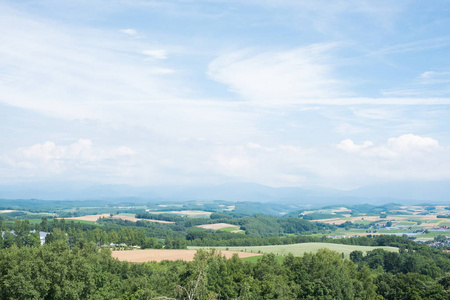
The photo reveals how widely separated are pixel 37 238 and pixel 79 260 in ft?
208

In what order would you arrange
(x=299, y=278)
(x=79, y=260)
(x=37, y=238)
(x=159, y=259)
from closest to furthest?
1. (x=79, y=260)
2. (x=299, y=278)
3. (x=159, y=259)
4. (x=37, y=238)

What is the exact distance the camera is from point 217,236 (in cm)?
14612

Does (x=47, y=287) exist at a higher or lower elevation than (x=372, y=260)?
higher

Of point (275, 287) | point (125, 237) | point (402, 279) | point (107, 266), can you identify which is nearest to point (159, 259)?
point (107, 266)

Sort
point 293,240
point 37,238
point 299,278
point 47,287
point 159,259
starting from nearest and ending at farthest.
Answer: point 47,287
point 299,278
point 159,259
point 37,238
point 293,240

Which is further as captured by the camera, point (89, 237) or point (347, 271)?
point (89, 237)

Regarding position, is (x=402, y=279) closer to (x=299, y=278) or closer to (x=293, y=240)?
(x=299, y=278)

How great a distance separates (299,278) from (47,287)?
3559 cm

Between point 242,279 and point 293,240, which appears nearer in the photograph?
point 242,279

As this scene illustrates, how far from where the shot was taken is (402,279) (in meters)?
59.5

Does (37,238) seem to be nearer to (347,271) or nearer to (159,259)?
(159,259)

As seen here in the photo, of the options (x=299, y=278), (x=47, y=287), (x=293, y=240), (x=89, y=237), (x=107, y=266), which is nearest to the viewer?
(x=47, y=287)

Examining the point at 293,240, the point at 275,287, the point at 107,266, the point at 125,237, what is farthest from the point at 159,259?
the point at 293,240

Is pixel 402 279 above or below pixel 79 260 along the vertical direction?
below
